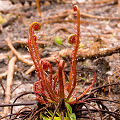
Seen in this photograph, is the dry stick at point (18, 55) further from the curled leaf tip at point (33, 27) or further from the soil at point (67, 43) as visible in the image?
the curled leaf tip at point (33, 27)

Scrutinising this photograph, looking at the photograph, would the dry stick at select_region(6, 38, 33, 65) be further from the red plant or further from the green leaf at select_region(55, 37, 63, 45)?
the red plant

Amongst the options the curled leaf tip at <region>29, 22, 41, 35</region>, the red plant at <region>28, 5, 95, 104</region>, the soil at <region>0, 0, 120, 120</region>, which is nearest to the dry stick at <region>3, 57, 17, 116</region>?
the soil at <region>0, 0, 120, 120</region>

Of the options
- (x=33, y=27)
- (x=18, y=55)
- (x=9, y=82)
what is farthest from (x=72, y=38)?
(x=18, y=55)

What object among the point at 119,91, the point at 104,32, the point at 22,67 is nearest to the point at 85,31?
the point at 104,32

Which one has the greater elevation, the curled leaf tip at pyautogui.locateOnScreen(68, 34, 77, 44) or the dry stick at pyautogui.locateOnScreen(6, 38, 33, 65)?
the dry stick at pyautogui.locateOnScreen(6, 38, 33, 65)

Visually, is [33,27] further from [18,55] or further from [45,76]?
[18,55]

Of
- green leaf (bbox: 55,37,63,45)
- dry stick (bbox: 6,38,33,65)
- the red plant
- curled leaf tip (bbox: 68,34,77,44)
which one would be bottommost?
the red plant

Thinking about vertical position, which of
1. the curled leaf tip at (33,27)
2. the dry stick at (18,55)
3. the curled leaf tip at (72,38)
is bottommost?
the curled leaf tip at (72,38)

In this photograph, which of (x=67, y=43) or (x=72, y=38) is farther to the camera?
(x=67, y=43)

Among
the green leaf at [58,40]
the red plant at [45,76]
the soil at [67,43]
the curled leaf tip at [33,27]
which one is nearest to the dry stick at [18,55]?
the soil at [67,43]
